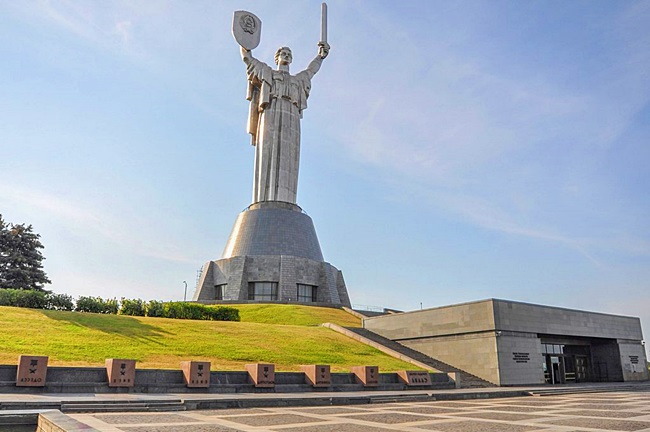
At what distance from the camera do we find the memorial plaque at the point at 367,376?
19195mm

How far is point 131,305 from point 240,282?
18.3m

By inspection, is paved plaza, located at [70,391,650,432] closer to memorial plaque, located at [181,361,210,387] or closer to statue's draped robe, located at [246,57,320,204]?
memorial plaque, located at [181,361,210,387]

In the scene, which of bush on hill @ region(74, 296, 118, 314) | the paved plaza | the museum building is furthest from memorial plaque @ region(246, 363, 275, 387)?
bush on hill @ region(74, 296, 118, 314)

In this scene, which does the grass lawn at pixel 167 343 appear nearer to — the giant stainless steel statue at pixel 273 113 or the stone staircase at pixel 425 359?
the stone staircase at pixel 425 359

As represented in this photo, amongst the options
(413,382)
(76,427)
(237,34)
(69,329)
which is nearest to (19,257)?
(69,329)

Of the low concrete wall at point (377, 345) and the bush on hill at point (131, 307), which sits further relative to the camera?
the bush on hill at point (131, 307)

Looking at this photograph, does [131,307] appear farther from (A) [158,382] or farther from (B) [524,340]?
(B) [524,340]

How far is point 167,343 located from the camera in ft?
72.9

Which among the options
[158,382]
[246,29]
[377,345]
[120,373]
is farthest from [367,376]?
[246,29]

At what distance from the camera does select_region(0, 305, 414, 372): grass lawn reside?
19.1 metres

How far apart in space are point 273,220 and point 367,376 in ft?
110

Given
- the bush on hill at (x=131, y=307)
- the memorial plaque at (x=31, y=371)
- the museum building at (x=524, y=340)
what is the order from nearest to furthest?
the memorial plaque at (x=31, y=371) → the museum building at (x=524, y=340) → the bush on hill at (x=131, y=307)

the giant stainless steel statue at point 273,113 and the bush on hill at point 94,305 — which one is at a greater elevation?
the giant stainless steel statue at point 273,113

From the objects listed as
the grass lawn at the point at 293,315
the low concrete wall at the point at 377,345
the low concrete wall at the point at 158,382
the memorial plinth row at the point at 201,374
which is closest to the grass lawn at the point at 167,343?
the low concrete wall at the point at 377,345
